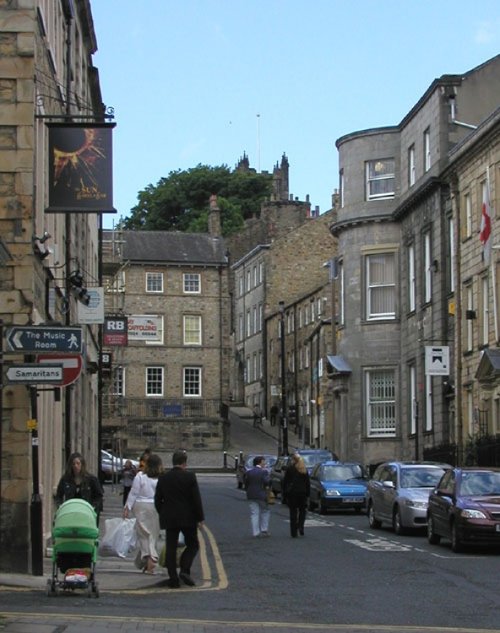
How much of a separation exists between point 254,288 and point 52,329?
8057cm

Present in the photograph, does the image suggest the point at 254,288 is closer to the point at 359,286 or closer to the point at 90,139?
the point at 359,286

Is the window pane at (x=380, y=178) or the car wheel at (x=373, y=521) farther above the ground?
Result: the window pane at (x=380, y=178)

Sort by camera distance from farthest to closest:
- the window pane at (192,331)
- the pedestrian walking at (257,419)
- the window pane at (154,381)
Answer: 1. the pedestrian walking at (257,419)
2. the window pane at (192,331)
3. the window pane at (154,381)

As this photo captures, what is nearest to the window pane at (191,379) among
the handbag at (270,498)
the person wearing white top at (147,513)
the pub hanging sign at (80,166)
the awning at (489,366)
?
the handbag at (270,498)

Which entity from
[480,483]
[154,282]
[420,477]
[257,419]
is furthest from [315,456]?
[257,419]

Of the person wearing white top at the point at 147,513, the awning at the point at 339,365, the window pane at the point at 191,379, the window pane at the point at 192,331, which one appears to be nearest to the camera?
the person wearing white top at the point at 147,513

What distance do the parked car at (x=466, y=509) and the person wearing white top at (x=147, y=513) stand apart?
5990 mm

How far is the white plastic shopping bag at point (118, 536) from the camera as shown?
21.8 m

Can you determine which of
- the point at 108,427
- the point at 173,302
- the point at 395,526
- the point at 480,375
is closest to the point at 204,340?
the point at 173,302

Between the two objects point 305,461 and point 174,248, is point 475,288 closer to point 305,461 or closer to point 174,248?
point 305,461

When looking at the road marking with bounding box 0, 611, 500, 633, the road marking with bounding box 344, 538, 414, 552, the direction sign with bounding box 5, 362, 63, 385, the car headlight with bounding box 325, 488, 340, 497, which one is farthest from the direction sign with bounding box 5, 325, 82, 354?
the car headlight with bounding box 325, 488, 340, 497

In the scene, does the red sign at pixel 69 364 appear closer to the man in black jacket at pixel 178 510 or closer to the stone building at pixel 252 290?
the man in black jacket at pixel 178 510

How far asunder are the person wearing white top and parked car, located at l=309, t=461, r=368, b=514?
1883 centimetres

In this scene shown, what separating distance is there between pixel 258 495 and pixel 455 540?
514 centimetres
